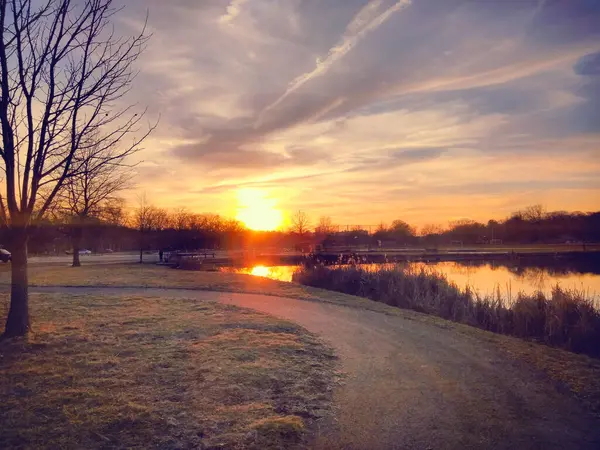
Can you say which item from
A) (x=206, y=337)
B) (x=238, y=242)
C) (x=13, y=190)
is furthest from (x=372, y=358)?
(x=238, y=242)

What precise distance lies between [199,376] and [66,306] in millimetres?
6686

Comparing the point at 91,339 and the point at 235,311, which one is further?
the point at 235,311

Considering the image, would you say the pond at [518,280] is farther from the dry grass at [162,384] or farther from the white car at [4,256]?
the white car at [4,256]

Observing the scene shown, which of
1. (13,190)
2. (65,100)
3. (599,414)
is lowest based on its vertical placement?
(599,414)

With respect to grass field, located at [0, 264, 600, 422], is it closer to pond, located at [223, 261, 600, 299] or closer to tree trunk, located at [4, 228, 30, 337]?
pond, located at [223, 261, 600, 299]

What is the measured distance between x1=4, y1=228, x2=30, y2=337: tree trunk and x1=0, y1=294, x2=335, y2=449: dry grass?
32 cm

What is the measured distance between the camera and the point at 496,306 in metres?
11.8

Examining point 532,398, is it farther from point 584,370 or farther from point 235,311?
point 235,311

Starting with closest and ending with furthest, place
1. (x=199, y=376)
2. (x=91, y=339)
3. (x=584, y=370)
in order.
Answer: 1. (x=199, y=376)
2. (x=584, y=370)
3. (x=91, y=339)

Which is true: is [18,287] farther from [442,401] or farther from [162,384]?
[442,401]

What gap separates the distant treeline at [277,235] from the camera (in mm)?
45531

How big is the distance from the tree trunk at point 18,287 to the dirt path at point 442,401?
4992 millimetres

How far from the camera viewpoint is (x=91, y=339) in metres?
7.60

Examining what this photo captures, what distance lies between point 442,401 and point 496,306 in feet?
24.6
